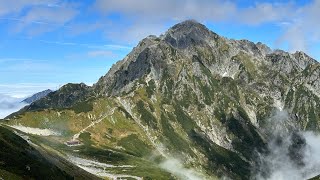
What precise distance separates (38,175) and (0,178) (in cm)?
3719

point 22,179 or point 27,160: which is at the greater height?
point 27,160

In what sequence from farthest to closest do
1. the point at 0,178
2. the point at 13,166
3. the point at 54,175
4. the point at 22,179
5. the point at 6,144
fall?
the point at 6,144 < the point at 54,175 < the point at 13,166 < the point at 22,179 < the point at 0,178

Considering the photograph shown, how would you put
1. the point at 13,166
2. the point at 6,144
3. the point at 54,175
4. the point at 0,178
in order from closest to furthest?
the point at 0,178 < the point at 13,166 < the point at 54,175 < the point at 6,144

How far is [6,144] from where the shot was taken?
18375 centimetres

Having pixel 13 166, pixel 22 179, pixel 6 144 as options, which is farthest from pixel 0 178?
pixel 6 144

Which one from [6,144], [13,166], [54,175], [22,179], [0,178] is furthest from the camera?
[6,144]

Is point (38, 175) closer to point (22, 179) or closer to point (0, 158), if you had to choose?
point (0, 158)

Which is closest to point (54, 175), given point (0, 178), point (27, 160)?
point (27, 160)

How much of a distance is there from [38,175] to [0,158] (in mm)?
15537

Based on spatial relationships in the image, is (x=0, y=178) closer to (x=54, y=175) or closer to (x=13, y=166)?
(x=13, y=166)

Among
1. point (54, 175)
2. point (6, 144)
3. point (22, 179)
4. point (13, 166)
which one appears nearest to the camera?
point (22, 179)

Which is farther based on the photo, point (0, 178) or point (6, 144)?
point (6, 144)

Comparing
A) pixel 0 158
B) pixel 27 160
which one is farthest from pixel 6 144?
pixel 0 158

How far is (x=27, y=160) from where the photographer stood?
17062cm
